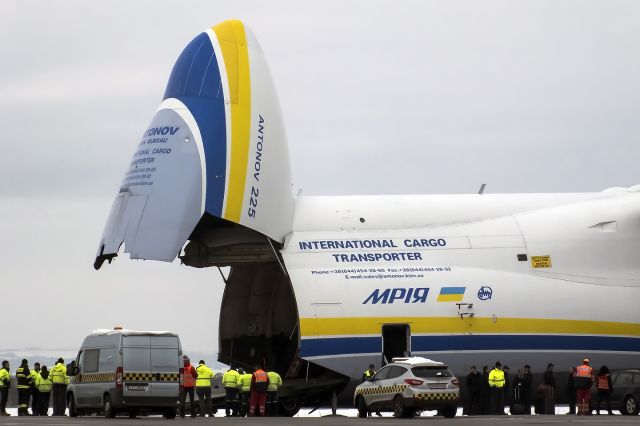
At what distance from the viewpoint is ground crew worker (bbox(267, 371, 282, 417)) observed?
1389 inches

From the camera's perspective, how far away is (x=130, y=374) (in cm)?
3192

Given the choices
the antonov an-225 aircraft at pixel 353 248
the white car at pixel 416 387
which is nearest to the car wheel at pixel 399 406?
the white car at pixel 416 387

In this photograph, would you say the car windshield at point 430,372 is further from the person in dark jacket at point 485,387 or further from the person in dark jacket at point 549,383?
the person in dark jacket at point 549,383

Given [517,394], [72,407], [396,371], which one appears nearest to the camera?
[396,371]

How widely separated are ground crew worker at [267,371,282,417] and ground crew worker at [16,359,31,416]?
7630 mm

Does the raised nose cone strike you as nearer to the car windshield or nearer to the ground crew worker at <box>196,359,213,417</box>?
the ground crew worker at <box>196,359,213,417</box>

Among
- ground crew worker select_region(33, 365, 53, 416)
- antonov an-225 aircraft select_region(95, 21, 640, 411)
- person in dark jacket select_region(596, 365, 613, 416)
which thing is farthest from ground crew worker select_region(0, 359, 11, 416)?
person in dark jacket select_region(596, 365, 613, 416)

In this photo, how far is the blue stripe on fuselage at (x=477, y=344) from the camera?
34.6 m

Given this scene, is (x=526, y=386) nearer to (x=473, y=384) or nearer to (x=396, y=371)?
(x=473, y=384)

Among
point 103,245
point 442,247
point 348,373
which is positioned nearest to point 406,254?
point 442,247

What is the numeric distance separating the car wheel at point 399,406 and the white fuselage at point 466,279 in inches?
94.3

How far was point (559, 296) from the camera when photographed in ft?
119

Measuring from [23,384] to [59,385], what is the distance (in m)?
1.06

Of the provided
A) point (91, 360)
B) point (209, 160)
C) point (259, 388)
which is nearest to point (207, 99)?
point (209, 160)
